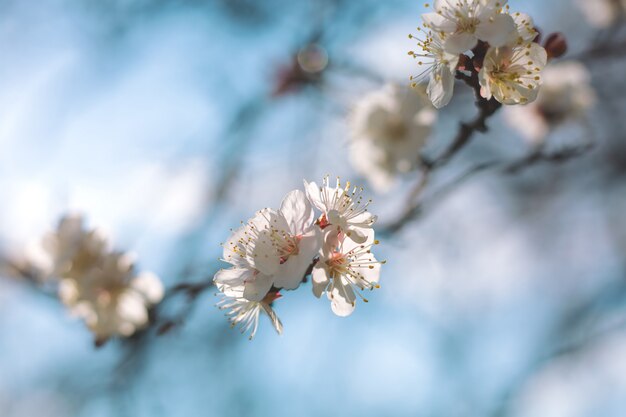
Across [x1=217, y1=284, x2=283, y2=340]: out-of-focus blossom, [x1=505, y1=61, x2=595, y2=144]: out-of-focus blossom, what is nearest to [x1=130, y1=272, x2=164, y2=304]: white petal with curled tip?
[x1=217, y1=284, x2=283, y2=340]: out-of-focus blossom

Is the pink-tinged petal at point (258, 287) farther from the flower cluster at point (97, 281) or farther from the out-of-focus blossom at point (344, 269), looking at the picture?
the flower cluster at point (97, 281)

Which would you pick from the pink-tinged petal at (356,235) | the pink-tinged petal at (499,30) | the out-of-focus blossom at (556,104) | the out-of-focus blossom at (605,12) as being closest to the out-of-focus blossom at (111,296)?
the pink-tinged petal at (356,235)

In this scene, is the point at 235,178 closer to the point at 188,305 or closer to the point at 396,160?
the point at 396,160

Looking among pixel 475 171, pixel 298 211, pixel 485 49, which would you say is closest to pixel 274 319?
pixel 298 211

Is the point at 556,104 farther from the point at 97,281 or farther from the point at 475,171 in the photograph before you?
the point at 97,281

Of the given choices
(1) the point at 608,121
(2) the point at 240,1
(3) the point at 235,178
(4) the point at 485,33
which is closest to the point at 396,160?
(3) the point at 235,178
